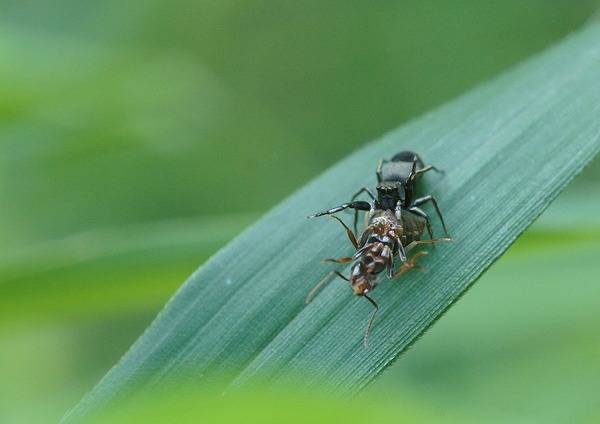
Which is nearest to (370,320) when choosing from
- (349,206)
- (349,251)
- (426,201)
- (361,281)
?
(361,281)

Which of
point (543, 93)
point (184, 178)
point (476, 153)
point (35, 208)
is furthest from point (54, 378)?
point (543, 93)

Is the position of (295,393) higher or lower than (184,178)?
lower

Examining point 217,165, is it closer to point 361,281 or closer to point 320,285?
point 320,285

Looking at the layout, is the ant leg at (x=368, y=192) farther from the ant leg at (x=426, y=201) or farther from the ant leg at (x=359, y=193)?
→ the ant leg at (x=426, y=201)

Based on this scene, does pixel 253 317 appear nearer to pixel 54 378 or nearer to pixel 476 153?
pixel 476 153

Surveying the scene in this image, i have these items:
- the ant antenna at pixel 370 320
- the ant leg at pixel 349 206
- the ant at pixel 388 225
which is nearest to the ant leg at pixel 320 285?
the ant at pixel 388 225

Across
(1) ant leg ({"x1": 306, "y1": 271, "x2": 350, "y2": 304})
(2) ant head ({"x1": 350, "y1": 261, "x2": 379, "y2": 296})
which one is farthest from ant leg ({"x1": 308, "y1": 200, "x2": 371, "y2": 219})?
(2) ant head ({"x1": 350, "y1": 261, "x2": 379, "y2": 296})

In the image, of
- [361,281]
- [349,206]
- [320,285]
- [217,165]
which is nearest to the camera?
[361,281]
